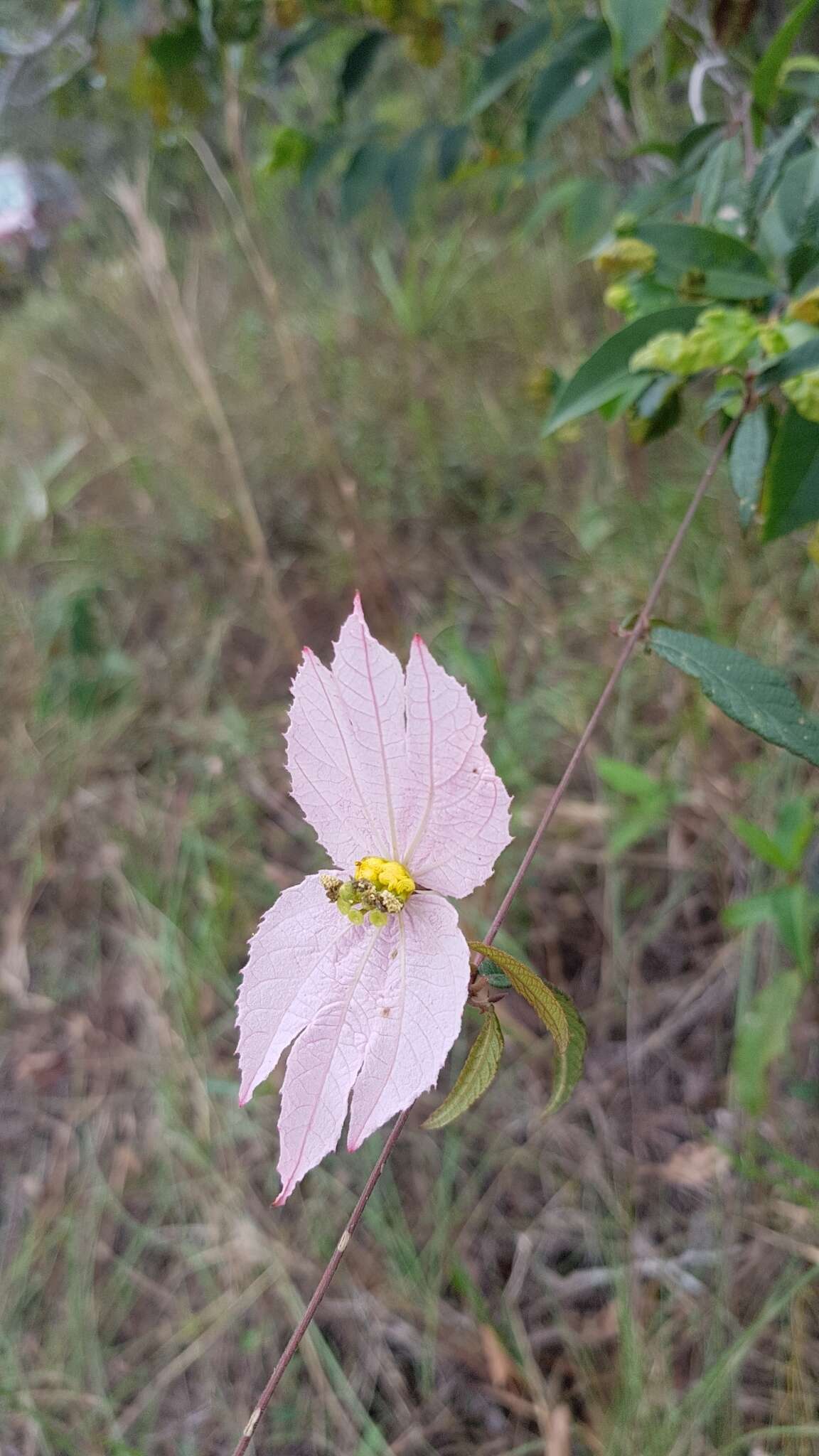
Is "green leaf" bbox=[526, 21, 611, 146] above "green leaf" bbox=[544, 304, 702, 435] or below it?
above

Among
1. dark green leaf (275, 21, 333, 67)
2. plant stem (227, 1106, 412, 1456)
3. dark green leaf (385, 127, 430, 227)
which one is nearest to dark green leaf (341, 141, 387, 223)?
dark green leaf (385, 127, 430, 227)

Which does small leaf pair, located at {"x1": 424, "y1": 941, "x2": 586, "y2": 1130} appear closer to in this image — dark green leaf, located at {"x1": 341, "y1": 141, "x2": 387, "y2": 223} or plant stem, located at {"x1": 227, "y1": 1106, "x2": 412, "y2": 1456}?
plant stem, located at {"x1": 227, "y1": 1106, "x2": 412, "y2": 1456}

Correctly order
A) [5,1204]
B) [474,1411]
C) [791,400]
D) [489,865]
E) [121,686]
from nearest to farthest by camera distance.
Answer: [489,865] < [791,400] < [474,1411] < [5,1204] < [121,686]

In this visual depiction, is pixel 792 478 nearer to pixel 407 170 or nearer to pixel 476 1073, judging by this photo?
pixel 476 1073

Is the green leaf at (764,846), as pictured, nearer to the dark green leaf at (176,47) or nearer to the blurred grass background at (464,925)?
the blurred grass background at (464,925)

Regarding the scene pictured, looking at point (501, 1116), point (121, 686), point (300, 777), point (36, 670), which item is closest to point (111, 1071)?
point (501, 1116)

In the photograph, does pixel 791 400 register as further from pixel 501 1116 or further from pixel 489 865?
pixel 501 1116
